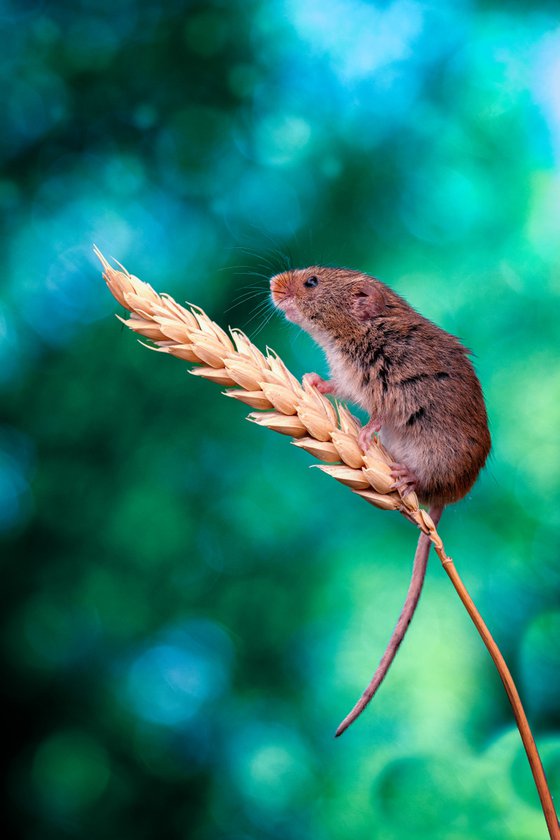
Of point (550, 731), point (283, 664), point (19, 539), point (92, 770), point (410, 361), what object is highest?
point (410, 361)

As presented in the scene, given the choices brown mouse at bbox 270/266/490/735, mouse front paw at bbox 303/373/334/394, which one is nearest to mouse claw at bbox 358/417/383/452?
brown mouse at bbox 270/266/490/735

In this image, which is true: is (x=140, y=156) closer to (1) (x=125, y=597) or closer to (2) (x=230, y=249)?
(2) (x=230, y=249)

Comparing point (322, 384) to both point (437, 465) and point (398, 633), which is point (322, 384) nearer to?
point (437, 465)

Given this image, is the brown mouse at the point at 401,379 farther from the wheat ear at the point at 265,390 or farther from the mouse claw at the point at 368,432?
the wheat ear at the point at 265,390

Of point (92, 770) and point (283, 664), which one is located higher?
point (283, 664)

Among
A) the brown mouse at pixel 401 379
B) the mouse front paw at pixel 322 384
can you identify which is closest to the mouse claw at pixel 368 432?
the brown mouse at pixel 401 379

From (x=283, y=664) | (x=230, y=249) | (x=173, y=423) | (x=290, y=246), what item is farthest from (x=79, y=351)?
(x=283, y=664)
